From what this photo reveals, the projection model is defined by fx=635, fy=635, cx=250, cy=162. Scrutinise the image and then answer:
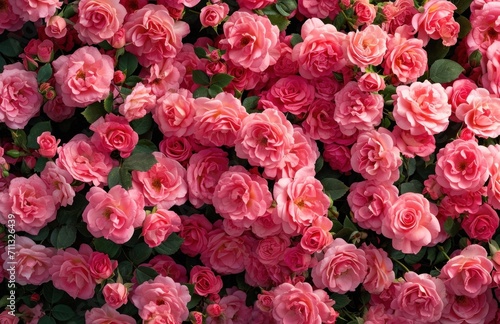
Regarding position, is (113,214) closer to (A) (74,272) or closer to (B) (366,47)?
(A) (74,272)

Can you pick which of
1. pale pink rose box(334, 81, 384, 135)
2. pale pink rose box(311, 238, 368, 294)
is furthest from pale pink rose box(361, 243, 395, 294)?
pale pink rose box(334, 81, 384, 135)

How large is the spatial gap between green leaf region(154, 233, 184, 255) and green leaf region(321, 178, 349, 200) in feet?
1.09

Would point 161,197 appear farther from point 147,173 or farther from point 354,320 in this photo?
point 354,320

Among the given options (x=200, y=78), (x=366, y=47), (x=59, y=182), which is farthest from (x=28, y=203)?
(x=366, y=47)

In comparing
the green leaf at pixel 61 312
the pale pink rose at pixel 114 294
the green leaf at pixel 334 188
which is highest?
the green leaf at pixel 334 188

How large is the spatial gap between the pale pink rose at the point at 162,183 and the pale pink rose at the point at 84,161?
0.06m

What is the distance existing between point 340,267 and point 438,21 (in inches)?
22.6

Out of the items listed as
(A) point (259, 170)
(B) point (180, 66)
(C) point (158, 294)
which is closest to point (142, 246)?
(C) point (158, 294)

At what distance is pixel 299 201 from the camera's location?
1308mm

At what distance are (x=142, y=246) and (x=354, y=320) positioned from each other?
49cm

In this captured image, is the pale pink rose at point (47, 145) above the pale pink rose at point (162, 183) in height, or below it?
above

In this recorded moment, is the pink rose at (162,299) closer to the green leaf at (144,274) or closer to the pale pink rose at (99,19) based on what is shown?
the green leaf at (144,274)

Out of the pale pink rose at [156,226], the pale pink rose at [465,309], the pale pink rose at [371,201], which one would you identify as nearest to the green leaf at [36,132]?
the pale pink rose at [156,226]

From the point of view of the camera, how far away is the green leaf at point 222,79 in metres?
1.36
